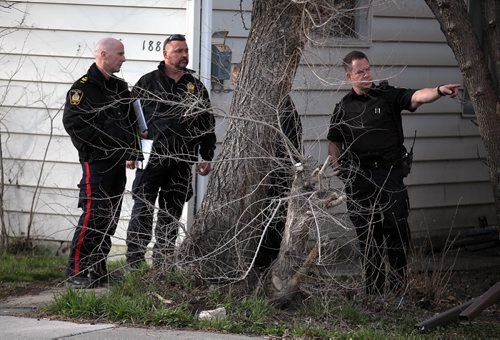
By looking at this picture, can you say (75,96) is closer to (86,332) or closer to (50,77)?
(50,77)

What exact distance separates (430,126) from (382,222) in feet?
11.5

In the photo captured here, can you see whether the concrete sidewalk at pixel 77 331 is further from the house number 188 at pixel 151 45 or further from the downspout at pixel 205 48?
the house number 188 at pixel 151 45

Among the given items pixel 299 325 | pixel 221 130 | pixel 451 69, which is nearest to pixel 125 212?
pixel 221 130

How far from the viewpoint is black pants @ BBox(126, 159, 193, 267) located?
6.96 m

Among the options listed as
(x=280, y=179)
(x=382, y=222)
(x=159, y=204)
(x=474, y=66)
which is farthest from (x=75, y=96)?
(x=474, y=66)

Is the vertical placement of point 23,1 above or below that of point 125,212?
above

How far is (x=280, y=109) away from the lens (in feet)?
22.7

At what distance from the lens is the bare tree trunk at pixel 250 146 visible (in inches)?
271

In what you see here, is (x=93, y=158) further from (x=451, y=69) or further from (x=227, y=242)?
(x=451, y=69)

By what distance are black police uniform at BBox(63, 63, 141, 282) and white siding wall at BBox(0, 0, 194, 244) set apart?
1218 mm

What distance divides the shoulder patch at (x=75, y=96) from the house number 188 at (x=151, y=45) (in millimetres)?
1491

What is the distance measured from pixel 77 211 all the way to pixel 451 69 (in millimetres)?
4571

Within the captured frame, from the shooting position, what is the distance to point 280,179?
6.69 meters

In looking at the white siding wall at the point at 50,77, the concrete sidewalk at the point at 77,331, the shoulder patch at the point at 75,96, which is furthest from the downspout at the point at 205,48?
the concrete sidewalk at the point at 77,331
